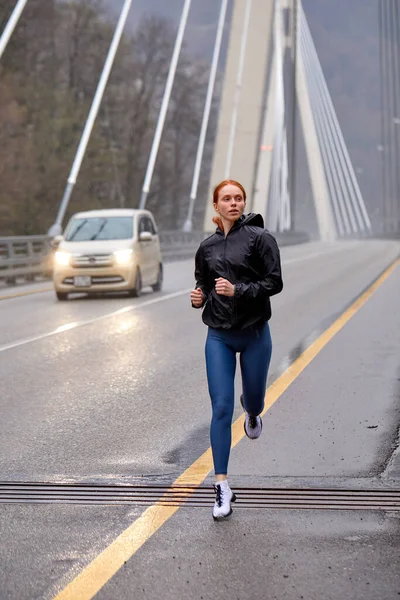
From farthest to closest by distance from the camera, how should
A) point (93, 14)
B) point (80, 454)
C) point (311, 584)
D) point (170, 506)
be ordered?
point (93, 14)
point (80, 454)
point (170, 506)
point (311, 584)

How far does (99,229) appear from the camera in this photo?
2497 cm

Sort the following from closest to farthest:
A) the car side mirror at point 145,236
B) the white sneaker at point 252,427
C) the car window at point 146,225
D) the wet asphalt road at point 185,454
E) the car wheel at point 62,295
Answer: the wet asphalt road at point 185,454
the white sneaker at point 252,427
the car wheel at point 62,295
the car side mirror at point 145,236
the car window at point 146,225

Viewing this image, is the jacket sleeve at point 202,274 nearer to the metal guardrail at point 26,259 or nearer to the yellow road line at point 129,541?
the yellow road line at point 129,541

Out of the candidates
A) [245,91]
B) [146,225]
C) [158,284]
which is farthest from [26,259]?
[245,91]

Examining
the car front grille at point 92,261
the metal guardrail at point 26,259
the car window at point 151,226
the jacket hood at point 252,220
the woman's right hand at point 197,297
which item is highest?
the jacket hood at point 252,220

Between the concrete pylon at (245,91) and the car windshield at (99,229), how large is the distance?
2449 cm

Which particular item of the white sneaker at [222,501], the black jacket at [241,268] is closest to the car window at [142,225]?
the black jacket at [241,268]

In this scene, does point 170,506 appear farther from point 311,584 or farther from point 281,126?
point 281,126

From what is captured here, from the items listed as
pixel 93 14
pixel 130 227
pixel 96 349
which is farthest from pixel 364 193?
pixel 96 349

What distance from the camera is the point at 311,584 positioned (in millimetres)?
4941

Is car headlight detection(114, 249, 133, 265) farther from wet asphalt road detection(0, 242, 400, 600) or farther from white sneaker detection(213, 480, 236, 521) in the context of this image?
white sneaker detection(213, 480, 236, 521)

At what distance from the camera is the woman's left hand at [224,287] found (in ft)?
20.4

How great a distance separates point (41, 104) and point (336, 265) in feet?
58.3

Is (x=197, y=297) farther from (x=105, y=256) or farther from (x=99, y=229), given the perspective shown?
(x=99, y=229)
